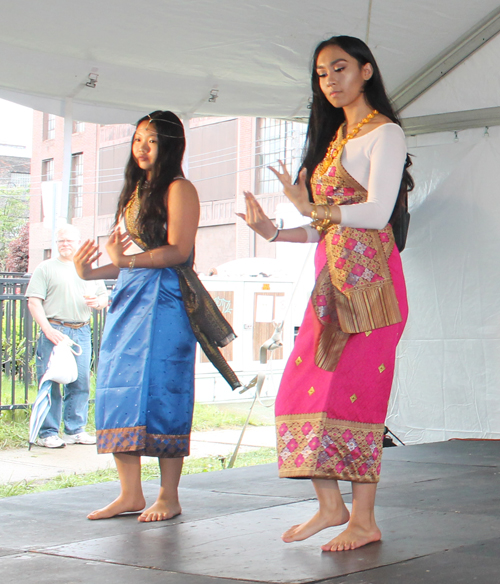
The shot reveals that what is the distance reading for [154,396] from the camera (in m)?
2.76

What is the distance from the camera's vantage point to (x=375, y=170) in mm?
2184

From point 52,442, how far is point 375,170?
4210 millimetres

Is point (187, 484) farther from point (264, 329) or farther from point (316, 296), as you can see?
point (264, 329)

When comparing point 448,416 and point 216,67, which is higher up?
point 216,67

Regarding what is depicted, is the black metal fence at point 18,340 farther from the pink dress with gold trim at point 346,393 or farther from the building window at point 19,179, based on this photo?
the building window at point 19,179

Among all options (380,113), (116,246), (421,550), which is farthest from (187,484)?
(380,113)

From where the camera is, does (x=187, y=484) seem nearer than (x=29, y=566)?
No

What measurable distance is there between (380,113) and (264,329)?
23.0 ft

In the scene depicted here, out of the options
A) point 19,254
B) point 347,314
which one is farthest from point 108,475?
point 19,254

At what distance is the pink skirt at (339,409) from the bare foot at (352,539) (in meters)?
0.15

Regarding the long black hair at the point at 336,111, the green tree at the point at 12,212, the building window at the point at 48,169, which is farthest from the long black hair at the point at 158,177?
the green tree at the point at 12,212

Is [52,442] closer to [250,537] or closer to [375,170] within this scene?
[250,537]

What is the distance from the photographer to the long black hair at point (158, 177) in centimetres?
283

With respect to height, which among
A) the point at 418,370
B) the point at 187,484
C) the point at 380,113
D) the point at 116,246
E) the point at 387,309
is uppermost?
the point at 380,113
